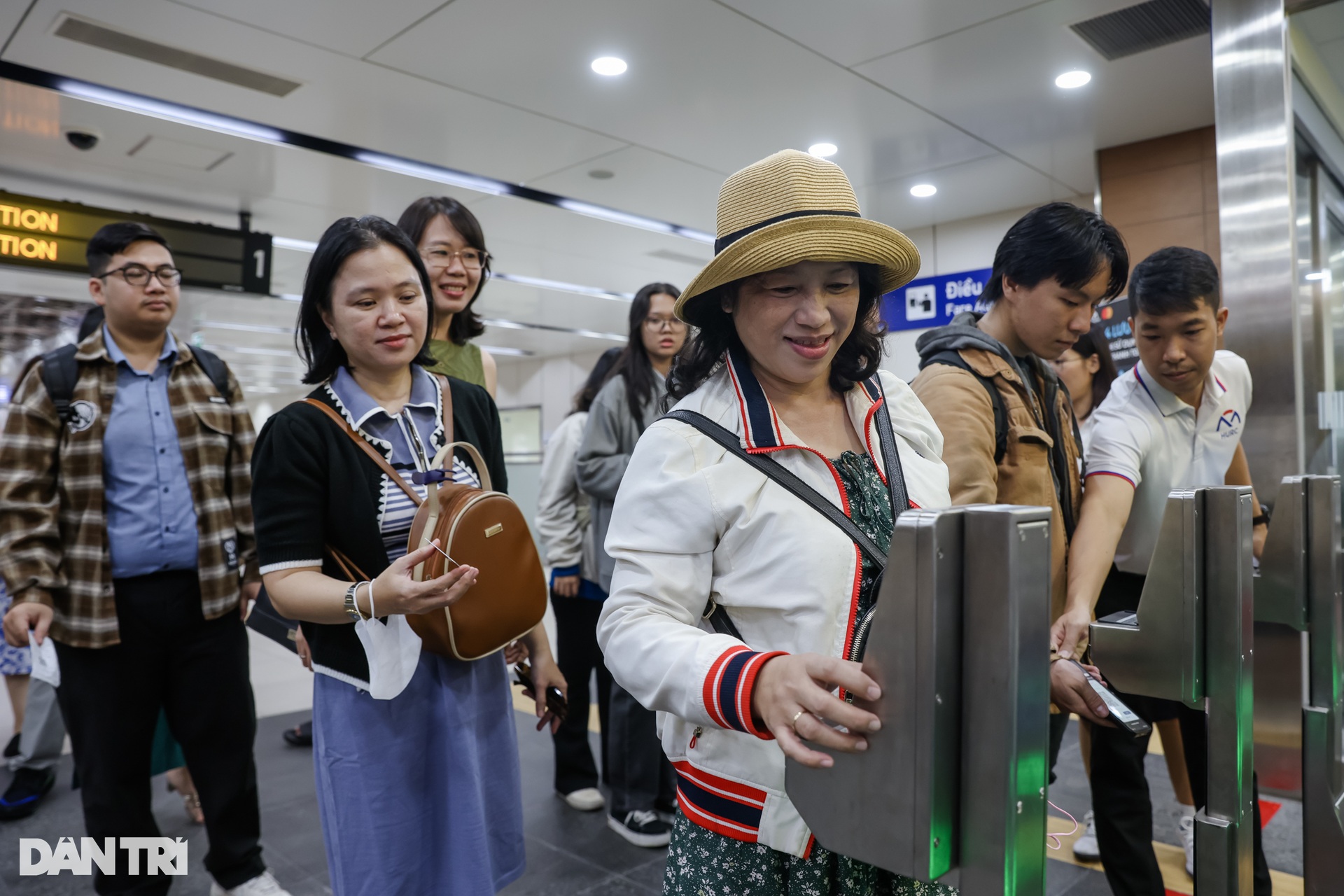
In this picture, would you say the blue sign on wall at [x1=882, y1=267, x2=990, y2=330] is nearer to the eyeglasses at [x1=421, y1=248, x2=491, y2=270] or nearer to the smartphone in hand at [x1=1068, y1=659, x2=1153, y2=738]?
the eyeglasses at [x1=421, y1=248, x2=491, y2=270]

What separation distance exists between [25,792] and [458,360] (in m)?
2.49

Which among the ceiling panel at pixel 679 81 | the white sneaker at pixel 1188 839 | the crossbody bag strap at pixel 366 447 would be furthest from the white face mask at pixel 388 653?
the ceiling panel at pixel 679 81

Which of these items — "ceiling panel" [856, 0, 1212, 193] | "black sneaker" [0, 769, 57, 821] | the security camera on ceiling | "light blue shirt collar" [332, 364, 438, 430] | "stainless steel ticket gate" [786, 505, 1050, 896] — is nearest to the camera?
"stainless steel ticket gate" [786, 505, 1050, 896]

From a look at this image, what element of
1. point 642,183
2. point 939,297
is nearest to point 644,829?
point 642,183

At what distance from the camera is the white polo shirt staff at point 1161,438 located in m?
2.14

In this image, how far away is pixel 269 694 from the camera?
187 inches

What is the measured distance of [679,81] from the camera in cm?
457

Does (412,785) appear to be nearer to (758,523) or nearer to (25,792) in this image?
(758,523)

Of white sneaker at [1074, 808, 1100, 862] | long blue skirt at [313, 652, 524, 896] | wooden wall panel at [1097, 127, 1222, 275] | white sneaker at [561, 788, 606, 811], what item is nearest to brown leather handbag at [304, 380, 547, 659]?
long blue skirt at [313, 652, 524, 896]

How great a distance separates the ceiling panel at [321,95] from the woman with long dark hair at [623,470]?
2027 millimetres

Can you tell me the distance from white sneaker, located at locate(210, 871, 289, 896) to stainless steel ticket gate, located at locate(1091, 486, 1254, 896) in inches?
84.3

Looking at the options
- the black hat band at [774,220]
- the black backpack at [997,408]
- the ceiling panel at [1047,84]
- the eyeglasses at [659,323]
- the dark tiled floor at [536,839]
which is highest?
the ceiling panel at [1047,84]

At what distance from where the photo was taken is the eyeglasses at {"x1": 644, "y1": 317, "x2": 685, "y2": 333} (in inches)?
119

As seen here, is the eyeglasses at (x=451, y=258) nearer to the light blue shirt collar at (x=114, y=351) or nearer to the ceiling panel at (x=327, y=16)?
the light blue shirt collar at (x=114, y=351)
